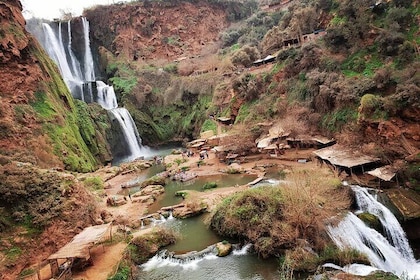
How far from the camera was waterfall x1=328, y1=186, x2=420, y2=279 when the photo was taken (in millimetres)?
13758

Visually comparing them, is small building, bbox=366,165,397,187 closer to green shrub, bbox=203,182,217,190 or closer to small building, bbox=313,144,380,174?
small building, bbox=313,144,380,174

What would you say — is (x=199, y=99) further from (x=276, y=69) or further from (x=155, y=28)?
(x=155, y=28)

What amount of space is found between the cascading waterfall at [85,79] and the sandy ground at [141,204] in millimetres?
8526

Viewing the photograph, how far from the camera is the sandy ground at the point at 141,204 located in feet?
48.4

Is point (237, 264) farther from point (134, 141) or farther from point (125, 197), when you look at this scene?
point (134, 141)

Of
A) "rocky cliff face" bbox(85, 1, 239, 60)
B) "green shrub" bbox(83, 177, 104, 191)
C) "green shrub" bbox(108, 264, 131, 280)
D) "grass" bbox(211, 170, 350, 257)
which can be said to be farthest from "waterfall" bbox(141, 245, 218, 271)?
"rocky cliff face" bbox(85, 1, 239, 60)

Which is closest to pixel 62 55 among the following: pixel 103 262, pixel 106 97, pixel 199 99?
pixel 106 97

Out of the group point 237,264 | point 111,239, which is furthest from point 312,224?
point 111,239

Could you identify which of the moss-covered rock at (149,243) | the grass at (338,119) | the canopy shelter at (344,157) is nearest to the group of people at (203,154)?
the grass at (338,119)

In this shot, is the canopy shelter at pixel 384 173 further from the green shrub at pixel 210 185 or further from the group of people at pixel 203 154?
the group of people at pixel 203 154

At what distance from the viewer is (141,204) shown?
25031 millimetres

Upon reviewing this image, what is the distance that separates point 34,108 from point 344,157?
2794 cm

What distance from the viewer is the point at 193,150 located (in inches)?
1576

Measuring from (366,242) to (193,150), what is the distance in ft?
88.7
